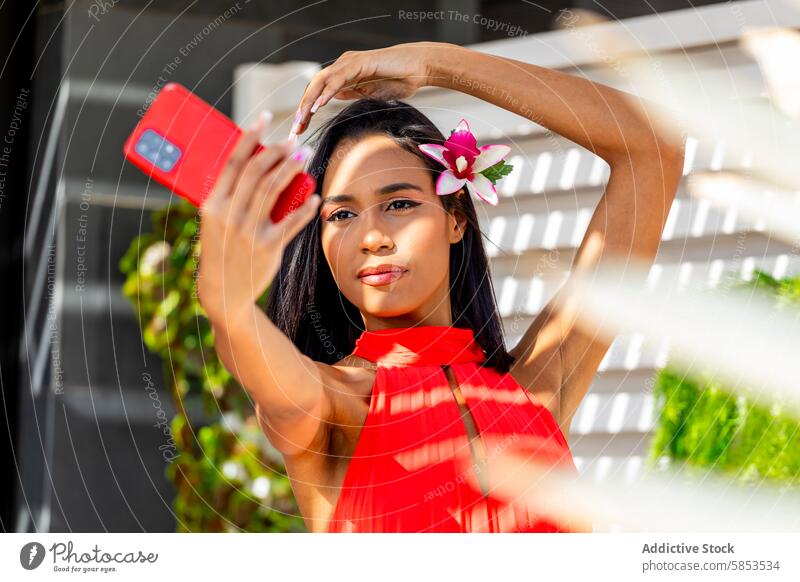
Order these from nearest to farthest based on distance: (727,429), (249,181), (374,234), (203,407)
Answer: (249,181), (374,234), (727,429), (203,407)

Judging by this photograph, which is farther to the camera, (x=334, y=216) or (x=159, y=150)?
(x=334, y=216)

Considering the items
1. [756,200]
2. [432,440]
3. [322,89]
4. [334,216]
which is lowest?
A: [432,440]

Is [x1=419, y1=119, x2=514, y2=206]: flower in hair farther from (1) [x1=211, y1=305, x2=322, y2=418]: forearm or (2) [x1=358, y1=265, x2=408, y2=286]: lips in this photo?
(1) [x1=211, y1=305, x2=322, y2=418]: forearm

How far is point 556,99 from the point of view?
1.16 meters

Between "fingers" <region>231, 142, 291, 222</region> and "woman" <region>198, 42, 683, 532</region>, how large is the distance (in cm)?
14

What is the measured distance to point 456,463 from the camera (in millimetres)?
1023

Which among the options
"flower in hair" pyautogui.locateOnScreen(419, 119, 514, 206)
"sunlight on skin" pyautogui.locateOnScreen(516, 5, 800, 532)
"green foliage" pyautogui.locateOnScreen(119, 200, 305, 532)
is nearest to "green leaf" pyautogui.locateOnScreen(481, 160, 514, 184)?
"flower in hair" pyautogui.locateOnScreen(419, 119, 514, 206)

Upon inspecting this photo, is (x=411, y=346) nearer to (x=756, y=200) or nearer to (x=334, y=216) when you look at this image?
(x=334, y=216)

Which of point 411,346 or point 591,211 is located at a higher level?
point 591,211

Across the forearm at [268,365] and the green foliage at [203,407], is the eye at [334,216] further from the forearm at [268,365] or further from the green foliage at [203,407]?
the green foliage at [203,407]

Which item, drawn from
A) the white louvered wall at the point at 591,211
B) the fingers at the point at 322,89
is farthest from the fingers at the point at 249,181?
the white louvered wall at the point at 591,211

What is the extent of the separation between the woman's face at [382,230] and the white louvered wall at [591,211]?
542mm

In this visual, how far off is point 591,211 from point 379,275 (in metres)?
0.74

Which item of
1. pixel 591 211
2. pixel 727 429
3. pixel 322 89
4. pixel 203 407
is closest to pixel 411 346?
pixel 322 89
